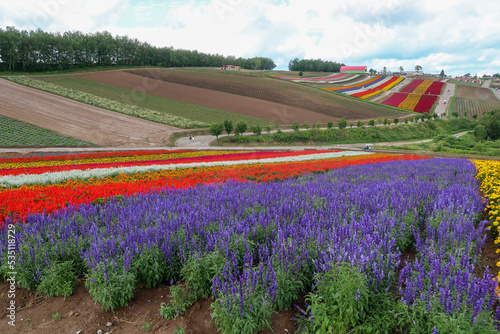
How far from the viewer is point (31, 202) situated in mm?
7066

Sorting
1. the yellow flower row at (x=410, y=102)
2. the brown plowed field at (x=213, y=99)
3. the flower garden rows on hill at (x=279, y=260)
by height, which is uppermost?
the yellow flower row at (x=410, y=102)

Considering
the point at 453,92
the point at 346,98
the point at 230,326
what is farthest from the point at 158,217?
the point at 453,92

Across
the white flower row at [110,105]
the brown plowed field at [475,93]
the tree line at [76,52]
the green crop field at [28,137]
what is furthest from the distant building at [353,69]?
the green crop field at [28,137]

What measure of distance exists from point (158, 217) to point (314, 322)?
346 cm

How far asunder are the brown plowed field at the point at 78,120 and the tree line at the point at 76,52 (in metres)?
30.1

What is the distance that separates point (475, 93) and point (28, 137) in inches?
5603

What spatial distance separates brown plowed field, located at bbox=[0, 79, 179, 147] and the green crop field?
59.5 inches

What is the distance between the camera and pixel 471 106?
9081 cm

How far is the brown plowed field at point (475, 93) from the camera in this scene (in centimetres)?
10345

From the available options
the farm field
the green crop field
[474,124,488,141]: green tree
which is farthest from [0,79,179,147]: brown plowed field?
the farm field

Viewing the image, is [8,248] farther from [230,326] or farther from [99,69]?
[99,69]

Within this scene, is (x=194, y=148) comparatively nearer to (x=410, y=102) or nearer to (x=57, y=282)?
(x=57, y=282)

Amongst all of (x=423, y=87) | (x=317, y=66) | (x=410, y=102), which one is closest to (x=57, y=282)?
(x=410, y=102)

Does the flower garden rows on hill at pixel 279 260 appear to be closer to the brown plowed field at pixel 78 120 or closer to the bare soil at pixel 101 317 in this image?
the bare soil at pixel 101 317
